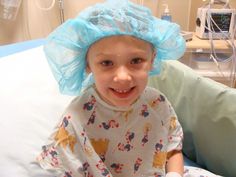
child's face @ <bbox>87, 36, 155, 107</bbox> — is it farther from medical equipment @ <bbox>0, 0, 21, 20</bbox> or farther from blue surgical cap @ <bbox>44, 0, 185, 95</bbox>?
medical equipment @ <bbox>0, 0, 21, 20</bbox>

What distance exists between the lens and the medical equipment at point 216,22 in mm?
1928

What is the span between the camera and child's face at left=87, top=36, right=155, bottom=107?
30.9 inches

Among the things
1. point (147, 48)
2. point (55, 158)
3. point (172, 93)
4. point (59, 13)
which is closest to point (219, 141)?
point (172, 93)

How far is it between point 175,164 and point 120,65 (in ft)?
1.30

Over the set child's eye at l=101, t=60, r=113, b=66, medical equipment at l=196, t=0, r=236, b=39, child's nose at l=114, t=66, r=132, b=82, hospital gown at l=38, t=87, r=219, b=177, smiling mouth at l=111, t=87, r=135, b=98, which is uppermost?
child's eye at l=101, t=60, r=113, b=66

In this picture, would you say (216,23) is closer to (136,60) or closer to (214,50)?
(214,50)

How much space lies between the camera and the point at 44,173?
2.77ft

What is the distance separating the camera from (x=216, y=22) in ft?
6.45

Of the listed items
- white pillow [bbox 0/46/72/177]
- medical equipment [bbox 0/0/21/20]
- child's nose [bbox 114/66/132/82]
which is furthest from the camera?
medical equipment [bbox 0/0/21/20]

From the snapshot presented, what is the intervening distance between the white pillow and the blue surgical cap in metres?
0.19

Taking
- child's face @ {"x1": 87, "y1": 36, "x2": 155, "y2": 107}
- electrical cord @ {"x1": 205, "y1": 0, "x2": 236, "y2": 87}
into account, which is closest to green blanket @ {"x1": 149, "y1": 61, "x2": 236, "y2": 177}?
child's face @ {"x1": 87, "y1": 36, "x2": 155, "y2": 107}

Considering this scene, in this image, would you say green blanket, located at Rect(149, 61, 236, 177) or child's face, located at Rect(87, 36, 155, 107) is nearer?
child's face, located at Rect(87, 36, 155, 107)

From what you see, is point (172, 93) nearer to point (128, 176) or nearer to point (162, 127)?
point (162, 127)

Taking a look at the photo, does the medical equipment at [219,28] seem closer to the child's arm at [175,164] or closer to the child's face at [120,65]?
the child's arm at [175,164]
